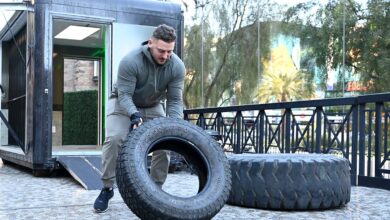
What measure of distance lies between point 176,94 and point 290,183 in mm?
1267

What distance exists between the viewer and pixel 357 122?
6082 mm

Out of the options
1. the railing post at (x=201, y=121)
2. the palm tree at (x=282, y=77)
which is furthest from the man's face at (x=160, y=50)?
the palm tree at (x=282, y=77)

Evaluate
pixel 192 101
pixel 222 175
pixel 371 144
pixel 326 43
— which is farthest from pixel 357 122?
pixel 192 101

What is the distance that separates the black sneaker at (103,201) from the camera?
412cm

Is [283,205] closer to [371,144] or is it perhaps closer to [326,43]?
[371,144]

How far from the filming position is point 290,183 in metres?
4.38

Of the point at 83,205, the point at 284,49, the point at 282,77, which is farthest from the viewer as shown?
the point at 282,77

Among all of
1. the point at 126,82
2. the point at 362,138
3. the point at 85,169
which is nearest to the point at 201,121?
the point at 85,169

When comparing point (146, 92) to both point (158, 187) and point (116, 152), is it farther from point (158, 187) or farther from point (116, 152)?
point (158, 187)

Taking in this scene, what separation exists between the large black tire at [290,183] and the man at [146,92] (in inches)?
32.5

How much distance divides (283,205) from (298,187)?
0.20 metres

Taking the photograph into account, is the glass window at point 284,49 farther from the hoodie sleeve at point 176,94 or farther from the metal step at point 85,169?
the hoodie sleeve at point 176,94

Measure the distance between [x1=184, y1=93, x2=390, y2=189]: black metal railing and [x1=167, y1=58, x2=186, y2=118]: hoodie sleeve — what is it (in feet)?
8.67

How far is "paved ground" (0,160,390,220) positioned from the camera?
13.4ft
